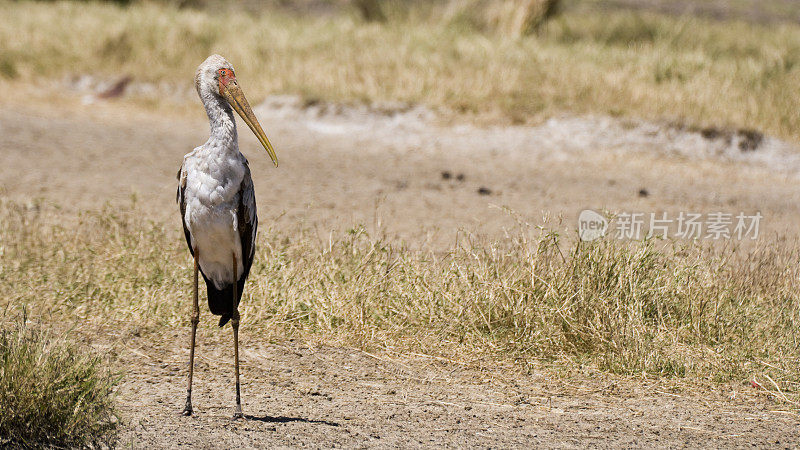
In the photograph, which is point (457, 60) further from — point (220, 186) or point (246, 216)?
point (220, 186)

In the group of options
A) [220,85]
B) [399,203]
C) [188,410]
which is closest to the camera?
[220,85]

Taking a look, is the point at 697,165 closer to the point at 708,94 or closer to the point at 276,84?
the point at 708,94

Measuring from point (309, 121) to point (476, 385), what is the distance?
23.5 feet

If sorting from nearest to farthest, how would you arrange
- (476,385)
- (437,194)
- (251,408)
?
(251,408) < (476,385) < (437,194)

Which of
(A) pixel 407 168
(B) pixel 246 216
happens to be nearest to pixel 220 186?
(B) pixel 246 216

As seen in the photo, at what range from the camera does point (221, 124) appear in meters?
4.23

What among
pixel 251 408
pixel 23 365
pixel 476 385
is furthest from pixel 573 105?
pixel 23 365

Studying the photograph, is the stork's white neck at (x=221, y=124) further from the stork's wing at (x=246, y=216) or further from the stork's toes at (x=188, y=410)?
the stork's toes at (x=188, y=410)

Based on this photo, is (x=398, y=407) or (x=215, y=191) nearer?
(x=215, y=191)

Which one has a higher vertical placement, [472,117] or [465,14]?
[465,14]

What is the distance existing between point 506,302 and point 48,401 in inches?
104

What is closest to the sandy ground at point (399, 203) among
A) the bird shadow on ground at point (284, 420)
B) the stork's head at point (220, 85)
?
the bird shadow on ground at point (284, 420)

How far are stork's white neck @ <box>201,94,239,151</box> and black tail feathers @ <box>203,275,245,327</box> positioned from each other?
78 cm

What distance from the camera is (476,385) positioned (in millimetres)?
5109
